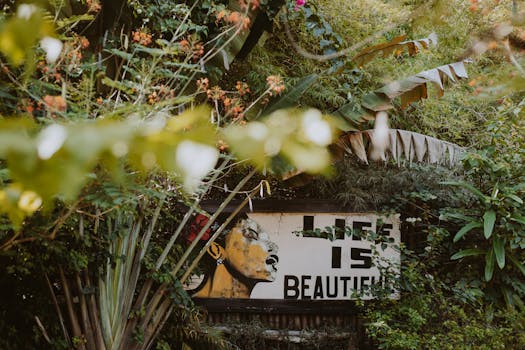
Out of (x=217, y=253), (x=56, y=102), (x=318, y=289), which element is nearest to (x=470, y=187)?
(x=318, y=289)

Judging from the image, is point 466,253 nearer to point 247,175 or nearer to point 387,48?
point 387,48

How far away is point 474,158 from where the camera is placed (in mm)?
5070

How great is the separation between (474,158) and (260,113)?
6.89ft

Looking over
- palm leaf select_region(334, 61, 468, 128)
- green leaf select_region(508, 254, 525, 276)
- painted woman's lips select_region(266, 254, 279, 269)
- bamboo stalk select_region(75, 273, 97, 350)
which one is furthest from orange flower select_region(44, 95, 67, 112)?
green leaf select_region(508, 254, 525, 276)

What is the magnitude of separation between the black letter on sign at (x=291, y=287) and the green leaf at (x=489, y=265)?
1.75 m

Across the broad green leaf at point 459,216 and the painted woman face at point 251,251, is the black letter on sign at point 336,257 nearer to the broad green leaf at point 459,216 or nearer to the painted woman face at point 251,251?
the painted woman face at point 251,251

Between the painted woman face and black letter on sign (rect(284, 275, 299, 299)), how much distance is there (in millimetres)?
141

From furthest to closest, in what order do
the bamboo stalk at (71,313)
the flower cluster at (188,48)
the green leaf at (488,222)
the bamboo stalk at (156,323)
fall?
1. the green leaf at (488,222)
2. the bamboo stalk at (156,323)
3. the bamboo stalk at (71,313)
4. the flower cluster at (188,48)

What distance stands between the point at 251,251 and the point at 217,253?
336 mm

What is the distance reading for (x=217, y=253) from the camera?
5422mm

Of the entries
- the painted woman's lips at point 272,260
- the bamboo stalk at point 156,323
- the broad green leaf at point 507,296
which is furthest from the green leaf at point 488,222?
the bamboo stalk at point 156,323

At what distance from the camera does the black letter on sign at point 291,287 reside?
540cm

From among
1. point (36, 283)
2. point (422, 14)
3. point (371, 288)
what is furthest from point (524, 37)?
point (36, 283)

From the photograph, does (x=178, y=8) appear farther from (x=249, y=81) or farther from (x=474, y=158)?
(x=474, y=158)
